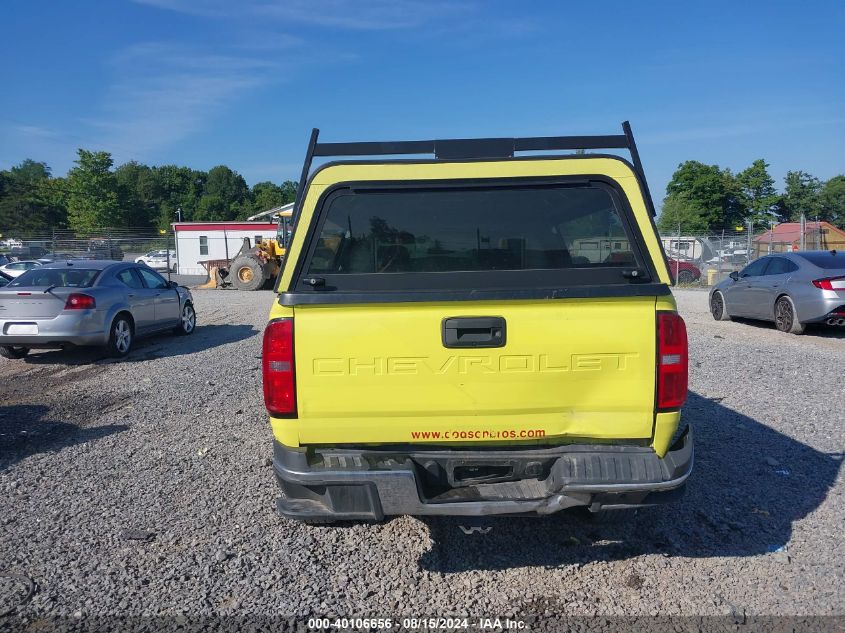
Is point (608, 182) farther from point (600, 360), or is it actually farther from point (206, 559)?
point (206, 559)

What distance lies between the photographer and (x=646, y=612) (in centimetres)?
311

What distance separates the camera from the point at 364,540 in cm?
393

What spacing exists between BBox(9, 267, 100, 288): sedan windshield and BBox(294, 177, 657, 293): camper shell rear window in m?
7.79

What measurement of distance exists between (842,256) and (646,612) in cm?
1063

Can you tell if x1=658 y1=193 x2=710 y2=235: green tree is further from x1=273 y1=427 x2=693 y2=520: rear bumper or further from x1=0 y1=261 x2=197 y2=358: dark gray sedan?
x1=273 y1=427 x2=693 y2=520: rear bumper

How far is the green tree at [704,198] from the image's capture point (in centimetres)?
6700

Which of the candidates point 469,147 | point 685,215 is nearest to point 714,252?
point 469,147

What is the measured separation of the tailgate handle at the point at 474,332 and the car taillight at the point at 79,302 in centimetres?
794

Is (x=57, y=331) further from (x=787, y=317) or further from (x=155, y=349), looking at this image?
(x=787, y=317)

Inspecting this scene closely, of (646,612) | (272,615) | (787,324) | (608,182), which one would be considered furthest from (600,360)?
(787,324)

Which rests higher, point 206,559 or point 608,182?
point 608,182

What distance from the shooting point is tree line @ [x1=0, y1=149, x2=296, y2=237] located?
252 feet

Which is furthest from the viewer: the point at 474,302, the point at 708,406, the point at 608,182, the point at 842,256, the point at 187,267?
the point at 187,267

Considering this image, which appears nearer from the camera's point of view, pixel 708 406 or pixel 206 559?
pixel 206 559
